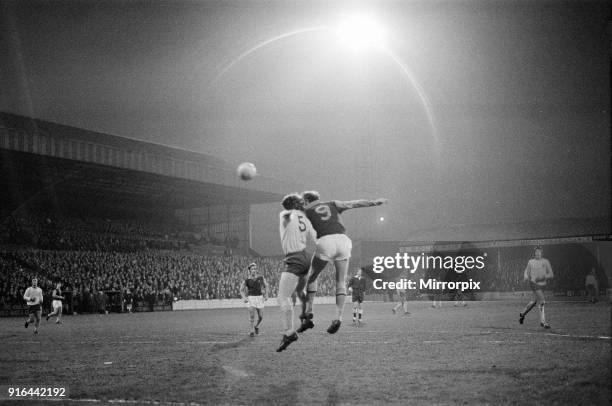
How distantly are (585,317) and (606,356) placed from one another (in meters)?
12.5

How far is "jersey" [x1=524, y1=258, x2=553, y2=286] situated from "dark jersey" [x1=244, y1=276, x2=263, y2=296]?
9095 millimetres

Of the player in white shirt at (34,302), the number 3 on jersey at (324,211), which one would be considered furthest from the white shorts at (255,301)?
the number 3 on jersey at (324,211)

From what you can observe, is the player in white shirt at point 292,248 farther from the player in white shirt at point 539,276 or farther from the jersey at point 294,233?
the player in white shirt at point 539,276

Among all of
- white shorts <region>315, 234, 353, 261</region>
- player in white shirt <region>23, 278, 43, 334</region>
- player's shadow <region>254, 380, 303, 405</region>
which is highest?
white shorts <region>315, 234, 353, 261</region>

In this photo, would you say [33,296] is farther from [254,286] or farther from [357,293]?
[357,293]

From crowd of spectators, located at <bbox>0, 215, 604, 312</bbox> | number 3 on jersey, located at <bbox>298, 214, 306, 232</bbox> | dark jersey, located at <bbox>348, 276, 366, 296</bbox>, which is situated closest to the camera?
number 3 on jersey, located at <bbox>298, 214, 306, 232</bbox>

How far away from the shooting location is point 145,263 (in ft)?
153

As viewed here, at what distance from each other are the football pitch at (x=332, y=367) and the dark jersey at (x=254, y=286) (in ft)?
5.38

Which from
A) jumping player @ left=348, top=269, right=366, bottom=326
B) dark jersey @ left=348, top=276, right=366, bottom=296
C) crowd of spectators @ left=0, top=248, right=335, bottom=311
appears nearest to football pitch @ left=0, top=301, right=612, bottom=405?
jumping player @ left=348, top=269, right=366, bottom=326

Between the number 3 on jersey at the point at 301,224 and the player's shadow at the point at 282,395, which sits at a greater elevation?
the number 3 on jersey at the point at 301,224

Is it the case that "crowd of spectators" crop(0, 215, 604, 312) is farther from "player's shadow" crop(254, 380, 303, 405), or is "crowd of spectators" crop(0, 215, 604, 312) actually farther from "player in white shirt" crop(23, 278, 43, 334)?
"player's shadow" crop(254, 380, 303, 405)

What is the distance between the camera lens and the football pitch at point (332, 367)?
31.6ft

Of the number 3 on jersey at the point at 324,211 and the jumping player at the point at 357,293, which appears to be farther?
the jumping player at the point at 357,293

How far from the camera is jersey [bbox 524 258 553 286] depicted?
19531mm
